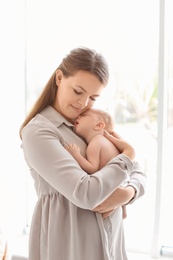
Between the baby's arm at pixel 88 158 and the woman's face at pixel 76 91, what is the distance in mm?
138

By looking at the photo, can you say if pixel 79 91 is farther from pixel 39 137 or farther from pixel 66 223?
pixel 66 223

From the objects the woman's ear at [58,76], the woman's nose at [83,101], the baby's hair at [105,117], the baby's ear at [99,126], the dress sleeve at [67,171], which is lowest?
the dress sleeve at [67,171]

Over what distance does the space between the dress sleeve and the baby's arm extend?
0.05 m

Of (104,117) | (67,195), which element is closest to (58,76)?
(104,117)

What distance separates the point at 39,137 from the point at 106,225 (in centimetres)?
39

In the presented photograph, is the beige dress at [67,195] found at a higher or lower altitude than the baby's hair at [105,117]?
lower

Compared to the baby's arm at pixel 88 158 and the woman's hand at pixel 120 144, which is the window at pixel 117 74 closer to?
the woman's hand at pixel 120 144

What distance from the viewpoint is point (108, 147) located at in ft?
5.16

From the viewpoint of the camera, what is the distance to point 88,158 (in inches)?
60.7

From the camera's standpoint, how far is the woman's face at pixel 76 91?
1.51 meters

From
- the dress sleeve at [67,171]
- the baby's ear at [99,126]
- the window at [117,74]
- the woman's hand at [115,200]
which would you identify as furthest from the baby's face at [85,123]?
the window at [117,74]

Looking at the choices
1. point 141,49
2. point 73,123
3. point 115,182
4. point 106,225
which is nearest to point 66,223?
point 106,225

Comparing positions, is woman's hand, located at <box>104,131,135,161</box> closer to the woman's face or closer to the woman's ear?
the woman's face

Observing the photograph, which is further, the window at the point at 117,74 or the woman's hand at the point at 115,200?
the window at the point at 117,74
